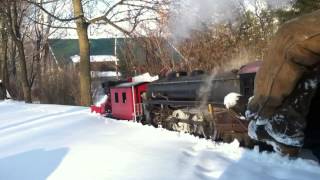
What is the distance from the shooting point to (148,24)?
21.4 m

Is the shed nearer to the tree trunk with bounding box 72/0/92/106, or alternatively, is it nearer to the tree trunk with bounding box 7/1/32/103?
the tree trunk with bounding box 72/0/92/106

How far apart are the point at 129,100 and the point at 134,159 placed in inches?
293

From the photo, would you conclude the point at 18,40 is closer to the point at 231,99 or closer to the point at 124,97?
the point at 124,97

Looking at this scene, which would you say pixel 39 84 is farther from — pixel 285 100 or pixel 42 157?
pixel 285 100

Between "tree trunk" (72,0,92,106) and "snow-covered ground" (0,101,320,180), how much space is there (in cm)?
1120

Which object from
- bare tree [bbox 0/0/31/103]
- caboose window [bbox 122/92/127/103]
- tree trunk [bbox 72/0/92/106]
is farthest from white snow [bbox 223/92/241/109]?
bare tree [bbox 0/0/31/103]

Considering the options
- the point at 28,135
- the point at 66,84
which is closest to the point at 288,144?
the point at 28,135

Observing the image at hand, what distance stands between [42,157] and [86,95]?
14.4 meters

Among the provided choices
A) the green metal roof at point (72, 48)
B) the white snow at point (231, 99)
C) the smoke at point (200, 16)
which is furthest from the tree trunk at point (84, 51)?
the green metal roof at point (72, 48)

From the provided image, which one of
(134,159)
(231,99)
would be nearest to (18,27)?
(231,99)

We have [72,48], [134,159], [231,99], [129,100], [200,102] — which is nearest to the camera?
[134,159]

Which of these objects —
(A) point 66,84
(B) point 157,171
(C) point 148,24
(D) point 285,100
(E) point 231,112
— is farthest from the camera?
(A) point 66,84

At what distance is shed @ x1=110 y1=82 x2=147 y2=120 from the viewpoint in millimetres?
14758

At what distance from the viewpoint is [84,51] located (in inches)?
883
